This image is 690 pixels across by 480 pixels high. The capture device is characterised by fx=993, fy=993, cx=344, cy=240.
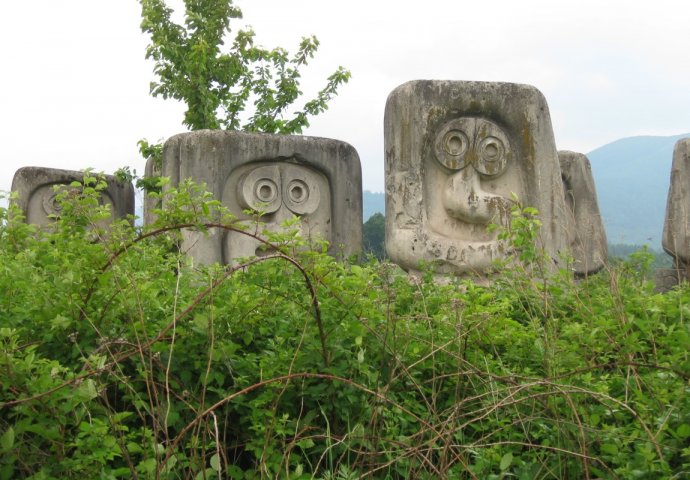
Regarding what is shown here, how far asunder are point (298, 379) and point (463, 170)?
14.2 ft

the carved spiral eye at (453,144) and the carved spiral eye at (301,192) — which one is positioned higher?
the carved spiral eye at (453,144)

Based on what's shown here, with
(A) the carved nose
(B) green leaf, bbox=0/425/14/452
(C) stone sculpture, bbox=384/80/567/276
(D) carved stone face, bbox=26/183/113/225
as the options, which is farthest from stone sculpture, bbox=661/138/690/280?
(B) green leaf, bbox=0/425/14/452

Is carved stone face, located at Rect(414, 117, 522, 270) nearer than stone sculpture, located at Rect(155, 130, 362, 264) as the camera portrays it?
Yes

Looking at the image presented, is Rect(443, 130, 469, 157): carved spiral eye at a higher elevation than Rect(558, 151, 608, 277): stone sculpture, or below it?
higher

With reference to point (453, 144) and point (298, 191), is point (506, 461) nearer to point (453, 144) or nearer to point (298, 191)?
point (453, 144)

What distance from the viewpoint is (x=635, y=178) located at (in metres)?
184

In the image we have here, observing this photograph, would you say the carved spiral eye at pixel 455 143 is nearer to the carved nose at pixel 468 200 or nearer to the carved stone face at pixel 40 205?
the carved nose at pixel 468 200

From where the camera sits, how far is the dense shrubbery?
327cm

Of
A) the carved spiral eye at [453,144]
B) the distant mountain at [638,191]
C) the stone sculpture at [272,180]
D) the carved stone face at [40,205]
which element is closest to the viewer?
the carved spiral eye at [453,144]

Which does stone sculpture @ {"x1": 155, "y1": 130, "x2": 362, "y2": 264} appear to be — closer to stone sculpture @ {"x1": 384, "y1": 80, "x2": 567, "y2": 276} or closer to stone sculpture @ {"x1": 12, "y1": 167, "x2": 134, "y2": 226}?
stone sculpture @ {"x1": 384, "y1": 80, "x2": 567, "y2": 276}

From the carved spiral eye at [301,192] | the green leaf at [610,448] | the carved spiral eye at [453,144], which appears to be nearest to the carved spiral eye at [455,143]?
the carved spiral eye at [453,144]

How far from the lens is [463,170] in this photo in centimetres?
777

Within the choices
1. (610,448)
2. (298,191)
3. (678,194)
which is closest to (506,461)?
(610,448)

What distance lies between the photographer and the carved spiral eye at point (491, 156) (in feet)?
25.6
